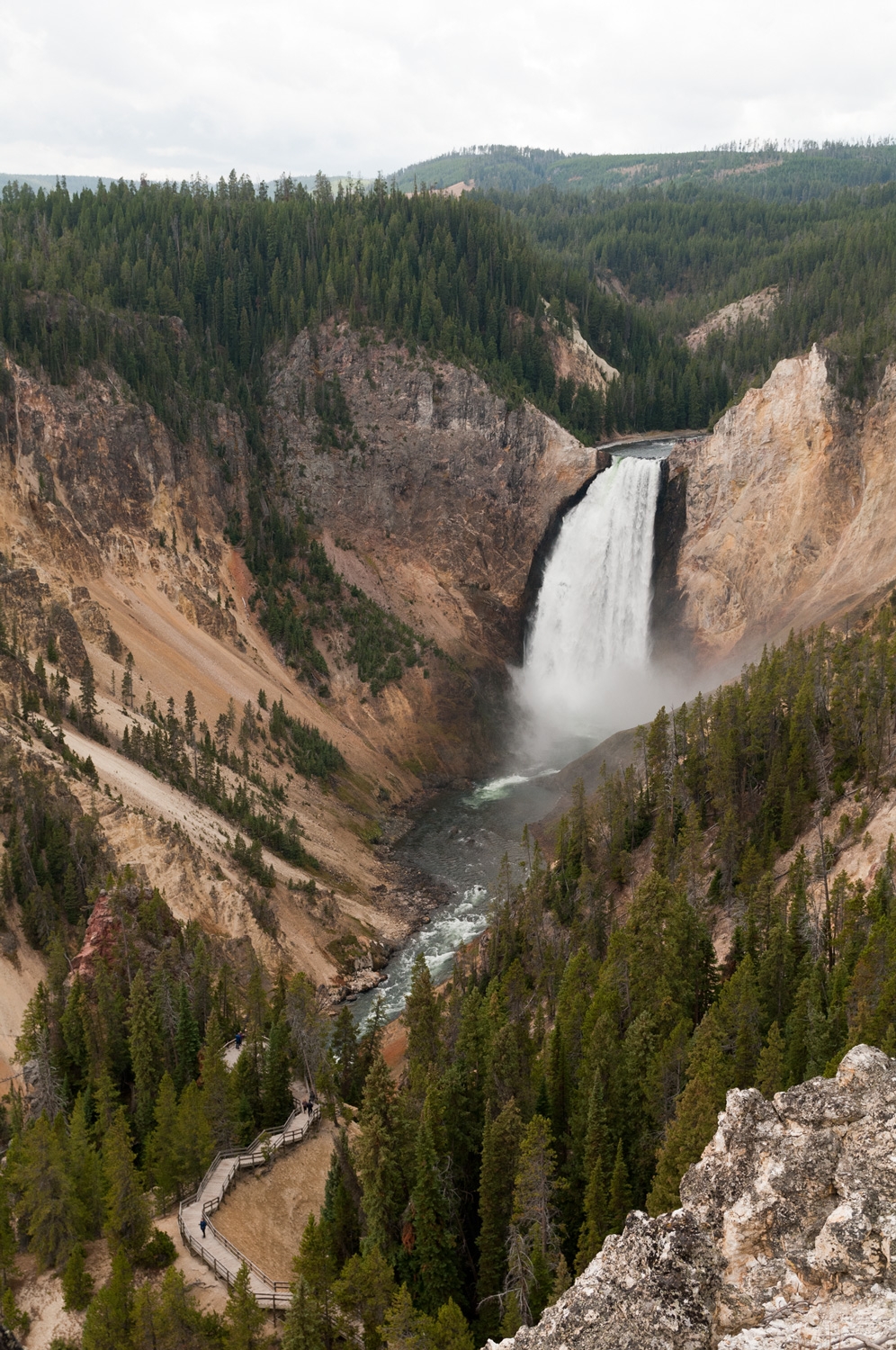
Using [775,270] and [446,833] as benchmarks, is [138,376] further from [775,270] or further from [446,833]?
[775,270]

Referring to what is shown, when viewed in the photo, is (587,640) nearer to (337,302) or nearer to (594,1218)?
(337,302)

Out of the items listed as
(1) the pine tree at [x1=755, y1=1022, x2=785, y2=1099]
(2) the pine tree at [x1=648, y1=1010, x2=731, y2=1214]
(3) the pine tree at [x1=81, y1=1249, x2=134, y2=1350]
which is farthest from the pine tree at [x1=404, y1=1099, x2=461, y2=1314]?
(1) the pine tree at [x1=755, y1=1022, x2=785, y2=1099]

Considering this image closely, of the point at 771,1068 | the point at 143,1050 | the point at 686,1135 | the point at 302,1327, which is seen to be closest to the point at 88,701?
the point at 143,1050

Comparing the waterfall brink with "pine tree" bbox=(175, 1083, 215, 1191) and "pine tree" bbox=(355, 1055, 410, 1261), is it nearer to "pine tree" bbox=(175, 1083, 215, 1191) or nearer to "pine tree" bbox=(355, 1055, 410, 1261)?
"pine tree" bbox=(175, 1083, 215, 1191)

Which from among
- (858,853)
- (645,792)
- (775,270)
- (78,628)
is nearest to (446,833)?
(645,792)

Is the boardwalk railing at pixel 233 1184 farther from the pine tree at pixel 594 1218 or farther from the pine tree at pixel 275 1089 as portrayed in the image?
the pine tree at pixel 594 1218

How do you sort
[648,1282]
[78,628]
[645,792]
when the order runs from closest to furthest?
[648,1282] → [645,792] → [78,628]

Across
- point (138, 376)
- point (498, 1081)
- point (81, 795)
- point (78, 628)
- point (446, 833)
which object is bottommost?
point (446, 833)
